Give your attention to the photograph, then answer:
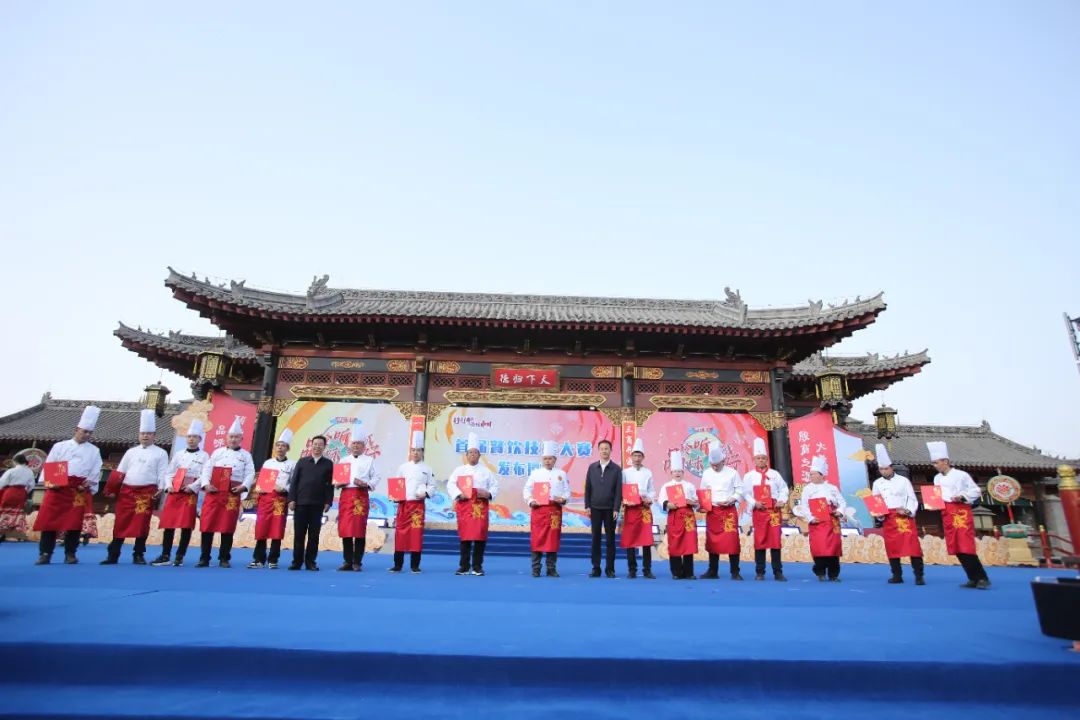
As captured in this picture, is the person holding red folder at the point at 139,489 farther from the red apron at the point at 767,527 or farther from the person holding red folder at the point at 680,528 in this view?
the red apron at the point at 767,527

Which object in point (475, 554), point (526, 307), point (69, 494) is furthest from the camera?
point (526, 307)

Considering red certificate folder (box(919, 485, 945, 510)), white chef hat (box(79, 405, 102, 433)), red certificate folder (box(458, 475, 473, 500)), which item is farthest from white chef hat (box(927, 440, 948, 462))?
white chef hat (box(79, 405, 102, 433))

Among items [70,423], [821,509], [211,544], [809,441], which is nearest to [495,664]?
[211,544]

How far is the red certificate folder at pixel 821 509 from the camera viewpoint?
717cm

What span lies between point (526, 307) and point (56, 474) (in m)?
10.4

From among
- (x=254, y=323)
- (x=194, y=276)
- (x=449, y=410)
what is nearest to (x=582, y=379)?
(x=449, y=410)

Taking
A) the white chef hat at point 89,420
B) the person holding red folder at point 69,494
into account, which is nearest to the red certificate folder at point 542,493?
the person holding red folder at point 69,494

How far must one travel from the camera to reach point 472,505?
266 inches

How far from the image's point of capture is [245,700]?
2223 mm

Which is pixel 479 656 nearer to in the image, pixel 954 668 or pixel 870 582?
pixel 954 668

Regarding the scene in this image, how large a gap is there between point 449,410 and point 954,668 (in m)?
10.3

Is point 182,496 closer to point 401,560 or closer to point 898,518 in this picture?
point 401,560

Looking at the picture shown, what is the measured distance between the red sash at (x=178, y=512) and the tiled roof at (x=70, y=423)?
44.8 ft

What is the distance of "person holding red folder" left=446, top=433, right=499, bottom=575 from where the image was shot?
670 centimetres
